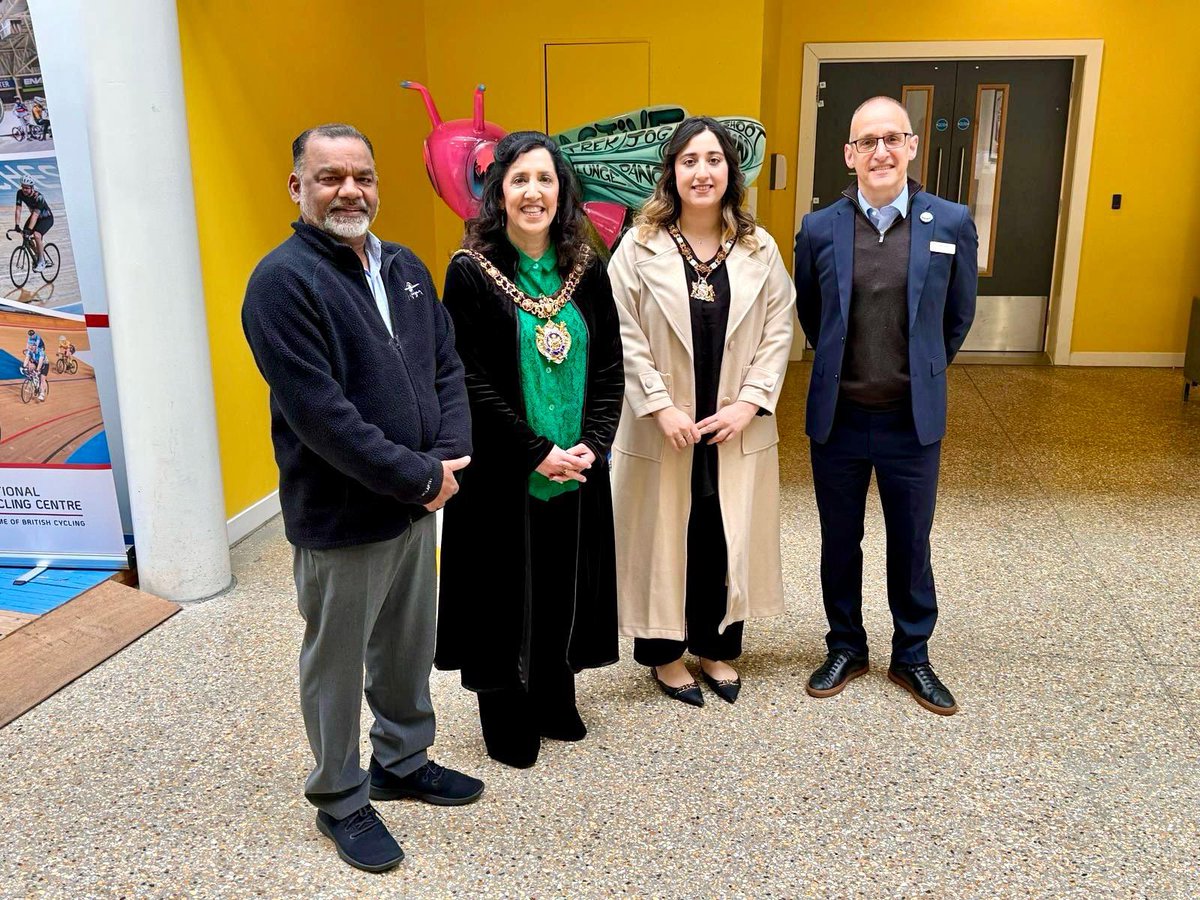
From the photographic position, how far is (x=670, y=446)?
8.47 feet

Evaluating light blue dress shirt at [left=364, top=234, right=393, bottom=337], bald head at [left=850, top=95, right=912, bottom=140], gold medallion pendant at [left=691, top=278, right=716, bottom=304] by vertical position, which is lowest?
gold medallion pendant at [left=691, top=278, right=716, bottom=304]

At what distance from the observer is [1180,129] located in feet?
22.1

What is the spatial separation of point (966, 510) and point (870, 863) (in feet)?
8.17

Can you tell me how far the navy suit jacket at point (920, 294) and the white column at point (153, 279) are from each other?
195 centimetres

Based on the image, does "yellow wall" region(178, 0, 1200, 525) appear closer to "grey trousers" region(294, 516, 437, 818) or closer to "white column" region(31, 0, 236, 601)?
"white column" region(31, 0, 236, 601)

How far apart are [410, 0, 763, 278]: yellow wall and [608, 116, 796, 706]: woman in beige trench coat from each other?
2812mm

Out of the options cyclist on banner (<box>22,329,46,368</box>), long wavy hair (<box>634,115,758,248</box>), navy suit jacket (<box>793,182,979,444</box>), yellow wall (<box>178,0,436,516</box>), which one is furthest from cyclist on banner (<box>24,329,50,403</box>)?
navy suit jacket (<box>793,182,979,444</box>)

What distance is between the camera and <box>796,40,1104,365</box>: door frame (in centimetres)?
674

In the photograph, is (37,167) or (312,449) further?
(37,167)

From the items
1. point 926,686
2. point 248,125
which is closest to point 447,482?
point 926,686

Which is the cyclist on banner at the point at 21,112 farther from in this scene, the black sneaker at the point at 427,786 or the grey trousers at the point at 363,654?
the black sneaker at the point at 427,786

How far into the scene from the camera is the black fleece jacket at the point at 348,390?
1783 mm

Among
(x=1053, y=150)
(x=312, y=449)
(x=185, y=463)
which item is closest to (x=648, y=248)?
(x=312, y=449)

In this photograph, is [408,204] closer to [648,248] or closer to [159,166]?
[159,166]
